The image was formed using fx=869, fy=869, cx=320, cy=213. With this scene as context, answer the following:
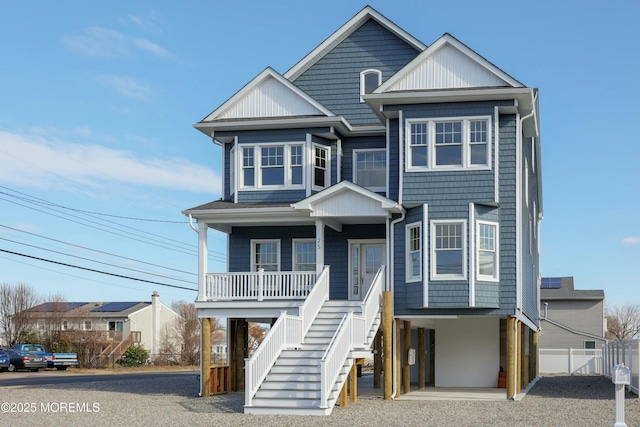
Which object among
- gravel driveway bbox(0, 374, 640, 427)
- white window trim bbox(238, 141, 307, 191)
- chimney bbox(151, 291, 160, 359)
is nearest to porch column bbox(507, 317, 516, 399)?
gravel driveway bbox(0, 374, 640, 427)

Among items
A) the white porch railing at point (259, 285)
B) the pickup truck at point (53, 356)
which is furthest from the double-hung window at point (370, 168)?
the pickup truck at point (53, 356)

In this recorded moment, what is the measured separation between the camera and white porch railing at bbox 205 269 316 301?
25.0m

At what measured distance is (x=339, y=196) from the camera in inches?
984

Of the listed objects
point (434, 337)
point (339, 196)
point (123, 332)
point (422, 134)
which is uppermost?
point (422, 134)

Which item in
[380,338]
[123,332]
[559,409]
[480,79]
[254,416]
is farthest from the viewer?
Answer: [123,332]

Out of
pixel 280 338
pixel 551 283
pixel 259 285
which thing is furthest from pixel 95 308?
pixel 280 338

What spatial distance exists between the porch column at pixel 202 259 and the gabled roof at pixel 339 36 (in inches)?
239

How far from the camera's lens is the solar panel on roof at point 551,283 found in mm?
51600

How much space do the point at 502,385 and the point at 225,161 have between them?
11.5 m

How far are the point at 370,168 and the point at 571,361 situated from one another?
21124mm

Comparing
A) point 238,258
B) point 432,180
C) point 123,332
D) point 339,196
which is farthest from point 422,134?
point 123,332

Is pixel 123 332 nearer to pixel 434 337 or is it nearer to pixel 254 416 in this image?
pixel 434 337

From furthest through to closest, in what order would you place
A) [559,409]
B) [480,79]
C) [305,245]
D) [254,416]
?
[305,245] → [480,79] → [559,409] → [254,416]

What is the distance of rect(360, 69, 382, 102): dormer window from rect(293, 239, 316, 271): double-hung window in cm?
524
